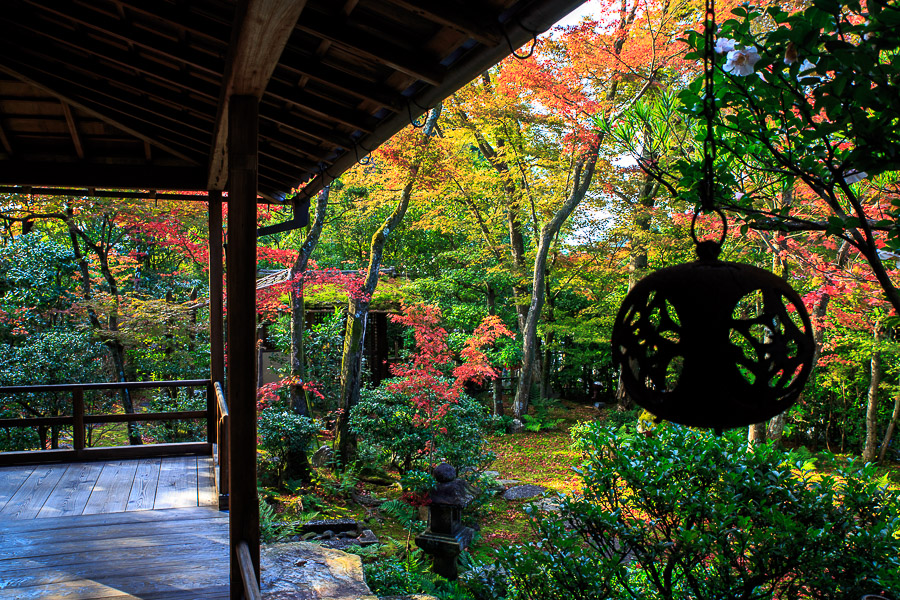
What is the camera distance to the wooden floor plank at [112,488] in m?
4.29

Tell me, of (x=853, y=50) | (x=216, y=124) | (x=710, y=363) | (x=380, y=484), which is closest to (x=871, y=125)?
(x=853, y=50)

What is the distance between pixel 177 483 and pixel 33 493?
1004mm

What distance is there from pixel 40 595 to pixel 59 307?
7.50 meters

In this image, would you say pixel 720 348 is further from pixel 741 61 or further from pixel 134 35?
pixel 134 35

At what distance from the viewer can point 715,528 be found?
10.4 feet

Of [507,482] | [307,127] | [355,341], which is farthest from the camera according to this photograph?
[355,341]

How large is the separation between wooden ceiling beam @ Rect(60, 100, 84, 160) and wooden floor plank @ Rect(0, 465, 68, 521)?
8.65 ft

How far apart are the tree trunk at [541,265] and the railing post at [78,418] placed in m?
7.67

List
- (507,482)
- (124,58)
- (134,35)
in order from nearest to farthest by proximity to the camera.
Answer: (134,35)
(124,58)
(507,482)

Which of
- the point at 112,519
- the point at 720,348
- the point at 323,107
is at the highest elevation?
the point at 323,107

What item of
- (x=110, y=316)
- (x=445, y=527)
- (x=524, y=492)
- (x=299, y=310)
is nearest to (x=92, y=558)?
(x=445, y=527)

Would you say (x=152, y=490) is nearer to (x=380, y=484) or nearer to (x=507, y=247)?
(x=380, y=484)

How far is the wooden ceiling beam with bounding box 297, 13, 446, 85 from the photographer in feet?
7.00

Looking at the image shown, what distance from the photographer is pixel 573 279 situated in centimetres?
1165
